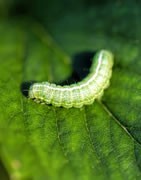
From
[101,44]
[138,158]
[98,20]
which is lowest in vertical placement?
[138,158]

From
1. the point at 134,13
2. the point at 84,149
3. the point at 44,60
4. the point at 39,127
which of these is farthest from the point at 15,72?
the point at 134,13

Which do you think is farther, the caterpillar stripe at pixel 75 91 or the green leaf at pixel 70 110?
the caterpillar stripe at pixel 75 91

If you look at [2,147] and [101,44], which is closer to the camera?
[2,147]

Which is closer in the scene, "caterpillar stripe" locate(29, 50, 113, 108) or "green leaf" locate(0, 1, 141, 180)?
"green leaf" locate(0, 1, 141, 180)

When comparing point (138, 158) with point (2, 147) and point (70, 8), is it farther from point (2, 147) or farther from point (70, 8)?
point (70, 8)
